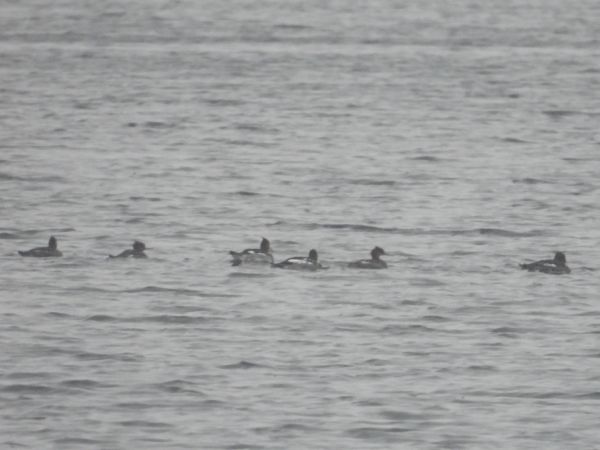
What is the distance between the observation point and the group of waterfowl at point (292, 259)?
29172mm

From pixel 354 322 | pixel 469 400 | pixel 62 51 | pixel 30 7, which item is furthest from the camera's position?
pixel 30 7

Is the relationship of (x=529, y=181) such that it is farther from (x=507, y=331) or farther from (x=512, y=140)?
(x=507, y=331)

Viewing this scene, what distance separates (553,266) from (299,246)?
16.4 feet

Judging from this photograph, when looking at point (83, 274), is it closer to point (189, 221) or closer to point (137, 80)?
point (189, 221)

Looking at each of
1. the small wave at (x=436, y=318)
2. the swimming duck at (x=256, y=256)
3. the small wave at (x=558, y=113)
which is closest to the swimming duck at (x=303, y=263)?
the swimming duck at (x=256, y=256)

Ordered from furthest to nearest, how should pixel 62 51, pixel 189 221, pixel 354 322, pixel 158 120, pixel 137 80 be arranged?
pixel 62 51 < pixel 137 80 < pixel 158 120 < pixel 189 221 < pixel 354 322

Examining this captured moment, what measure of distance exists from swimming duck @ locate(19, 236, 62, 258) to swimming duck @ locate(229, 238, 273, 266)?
9.11 ft

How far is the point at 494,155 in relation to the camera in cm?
4744

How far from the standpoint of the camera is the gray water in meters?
20.7

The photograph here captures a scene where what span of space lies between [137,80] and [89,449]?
4678 centimetres

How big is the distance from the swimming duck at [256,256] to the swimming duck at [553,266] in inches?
157

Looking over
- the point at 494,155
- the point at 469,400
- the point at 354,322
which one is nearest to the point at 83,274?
the point at 354,322

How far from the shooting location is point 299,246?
3238 centimetres

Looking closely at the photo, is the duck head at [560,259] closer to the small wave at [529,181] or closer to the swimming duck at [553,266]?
the swimming duck at [553,266]
